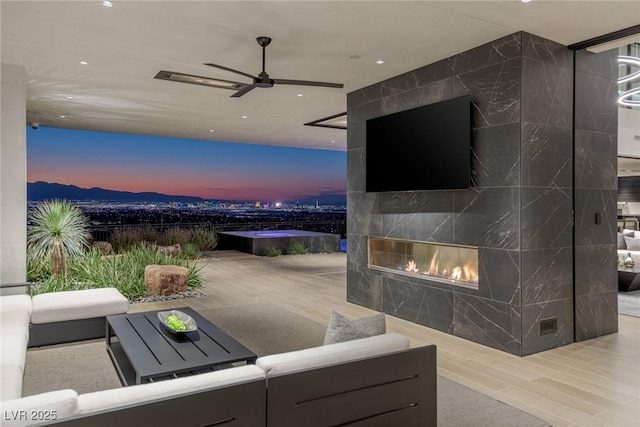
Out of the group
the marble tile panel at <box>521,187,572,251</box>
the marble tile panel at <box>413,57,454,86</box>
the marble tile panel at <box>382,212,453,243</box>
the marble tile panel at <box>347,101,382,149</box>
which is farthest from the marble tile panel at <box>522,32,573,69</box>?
the marble tile panel at <box>347,101,382,149</box>

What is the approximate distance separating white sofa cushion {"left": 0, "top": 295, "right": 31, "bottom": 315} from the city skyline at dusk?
9.08 m

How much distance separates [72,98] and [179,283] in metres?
3.51

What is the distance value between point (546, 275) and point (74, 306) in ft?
15.8

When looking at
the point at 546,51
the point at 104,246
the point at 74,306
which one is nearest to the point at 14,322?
the point at 74,306

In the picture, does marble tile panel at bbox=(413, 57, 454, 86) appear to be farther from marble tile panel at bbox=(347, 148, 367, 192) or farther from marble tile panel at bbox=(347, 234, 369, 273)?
marble tile panel at bbox=(347, 234, 369, 273)

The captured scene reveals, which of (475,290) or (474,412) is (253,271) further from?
(474,412)

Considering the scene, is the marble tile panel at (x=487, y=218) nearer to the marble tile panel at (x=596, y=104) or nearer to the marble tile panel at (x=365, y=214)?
the marble tile panel at (x=596, y=104)

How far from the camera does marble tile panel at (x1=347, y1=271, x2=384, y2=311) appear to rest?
20.1 ft

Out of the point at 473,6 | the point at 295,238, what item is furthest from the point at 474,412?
the point at 295,238

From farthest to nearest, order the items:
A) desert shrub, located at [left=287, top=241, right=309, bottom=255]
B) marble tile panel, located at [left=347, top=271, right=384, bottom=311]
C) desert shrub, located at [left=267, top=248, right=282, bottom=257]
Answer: desert shrub, located at [left=287, top=241, right=309, bottom=255] → desert shrub, located at [left=267, top=248, right=282, bottom=257] → marble tile panel, located at [left=347, top=271, right=384, bottom=311]

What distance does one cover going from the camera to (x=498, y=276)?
4551 mm

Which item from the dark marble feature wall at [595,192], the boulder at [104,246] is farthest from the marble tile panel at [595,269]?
the boulder at [104,246]

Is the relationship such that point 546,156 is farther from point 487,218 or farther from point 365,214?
point 365,214

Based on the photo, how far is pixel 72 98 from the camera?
7352 millimetres
